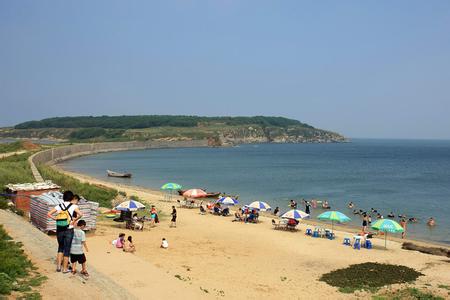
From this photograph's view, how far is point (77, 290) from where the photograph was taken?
371 inches

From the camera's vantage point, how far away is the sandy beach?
43.2ft

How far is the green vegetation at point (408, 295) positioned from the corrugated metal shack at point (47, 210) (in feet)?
40.8

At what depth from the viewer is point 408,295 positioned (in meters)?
13.6

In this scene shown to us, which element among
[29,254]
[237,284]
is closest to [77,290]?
[29,254]

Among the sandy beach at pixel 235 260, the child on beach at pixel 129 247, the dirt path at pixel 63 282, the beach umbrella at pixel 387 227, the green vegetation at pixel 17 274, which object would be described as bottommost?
the sandy beach at pixel 235 260

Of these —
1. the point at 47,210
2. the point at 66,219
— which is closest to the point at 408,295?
the point at 66,219

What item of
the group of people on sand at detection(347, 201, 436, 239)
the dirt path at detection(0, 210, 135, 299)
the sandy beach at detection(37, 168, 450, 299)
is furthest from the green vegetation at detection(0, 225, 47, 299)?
the group of people on sand at detection(347, 201, 436, 239)

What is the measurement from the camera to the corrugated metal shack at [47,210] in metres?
17.4

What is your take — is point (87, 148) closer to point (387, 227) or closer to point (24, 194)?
point (24, 194)

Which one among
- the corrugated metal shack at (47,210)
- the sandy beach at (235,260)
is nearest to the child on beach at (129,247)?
the sandy beach at (235,260)

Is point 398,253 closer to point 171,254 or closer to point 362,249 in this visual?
point 362,249

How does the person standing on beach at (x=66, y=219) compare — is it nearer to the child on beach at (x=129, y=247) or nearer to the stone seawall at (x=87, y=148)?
the child on beach at (x=129, y=247)

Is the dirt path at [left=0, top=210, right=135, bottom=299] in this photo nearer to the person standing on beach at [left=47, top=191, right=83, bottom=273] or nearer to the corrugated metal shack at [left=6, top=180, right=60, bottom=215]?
the person standing on beach at [left=47, top=191, right=83, bottom=273]

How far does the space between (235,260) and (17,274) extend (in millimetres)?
10285
